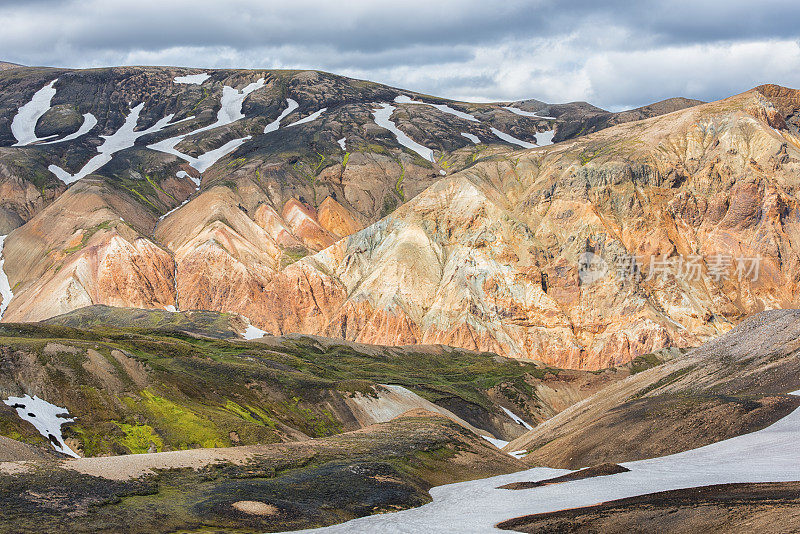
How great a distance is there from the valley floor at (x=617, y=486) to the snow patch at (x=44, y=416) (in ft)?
76.9

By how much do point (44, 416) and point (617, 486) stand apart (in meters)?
34.6

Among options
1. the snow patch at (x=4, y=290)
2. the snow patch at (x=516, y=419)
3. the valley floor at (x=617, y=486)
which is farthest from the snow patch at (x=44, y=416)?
the snow patch at (x=4, y=290)

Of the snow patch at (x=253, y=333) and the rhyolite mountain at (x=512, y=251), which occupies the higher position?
the rhyolite mountain at (x=512, y=251)

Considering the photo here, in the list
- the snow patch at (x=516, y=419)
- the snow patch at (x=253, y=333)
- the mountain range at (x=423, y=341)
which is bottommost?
the snow patch at (x=516, y=419)

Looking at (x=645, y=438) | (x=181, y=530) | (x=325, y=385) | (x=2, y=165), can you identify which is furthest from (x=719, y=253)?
(x=2, y=165)

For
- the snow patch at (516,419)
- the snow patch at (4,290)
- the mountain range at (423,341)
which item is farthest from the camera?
the snow patch at (4,290)

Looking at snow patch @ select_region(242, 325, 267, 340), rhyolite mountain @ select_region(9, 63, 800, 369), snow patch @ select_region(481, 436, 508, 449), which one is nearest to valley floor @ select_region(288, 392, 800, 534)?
snow patch @ select_region(481, 436, 508, 449)

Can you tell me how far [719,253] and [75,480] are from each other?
471ft

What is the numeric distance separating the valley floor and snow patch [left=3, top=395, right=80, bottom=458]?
76.9 feet

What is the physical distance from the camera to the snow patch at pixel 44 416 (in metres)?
41.0

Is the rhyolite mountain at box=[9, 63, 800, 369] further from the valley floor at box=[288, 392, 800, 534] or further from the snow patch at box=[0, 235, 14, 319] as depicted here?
the valley floor at box=[288, 392, 800, 534]

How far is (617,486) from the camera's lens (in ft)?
86.5

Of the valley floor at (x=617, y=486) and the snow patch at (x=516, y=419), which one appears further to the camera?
the snow patch at (x=516, y=419)

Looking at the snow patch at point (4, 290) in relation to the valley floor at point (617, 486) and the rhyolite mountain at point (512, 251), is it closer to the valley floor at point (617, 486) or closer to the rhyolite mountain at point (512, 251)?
the rhyolite mountain at point (512, 251)
